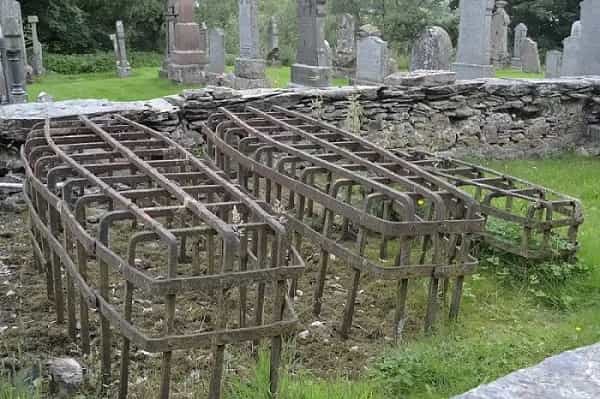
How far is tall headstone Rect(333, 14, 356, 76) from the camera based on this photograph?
67.3 feet

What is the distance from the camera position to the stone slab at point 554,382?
Result: 136cm

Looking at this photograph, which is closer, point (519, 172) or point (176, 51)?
point (519, 172)

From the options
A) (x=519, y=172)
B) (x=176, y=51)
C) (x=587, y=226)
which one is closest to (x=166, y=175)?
(x=587, y=226)

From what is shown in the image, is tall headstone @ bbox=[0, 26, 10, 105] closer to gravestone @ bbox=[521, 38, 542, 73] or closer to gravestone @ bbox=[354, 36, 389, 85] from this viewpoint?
gravestone @ bbox=[354, 36, 389, 85]

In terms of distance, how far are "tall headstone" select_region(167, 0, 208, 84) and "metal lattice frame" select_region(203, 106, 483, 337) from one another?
10.9 m

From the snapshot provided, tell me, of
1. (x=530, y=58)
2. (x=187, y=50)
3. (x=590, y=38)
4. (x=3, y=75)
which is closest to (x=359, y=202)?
(x=3, y=75)

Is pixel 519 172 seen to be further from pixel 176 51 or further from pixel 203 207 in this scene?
pixel 176 51

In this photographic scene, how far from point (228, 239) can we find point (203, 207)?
43cm

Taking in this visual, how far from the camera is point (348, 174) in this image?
466 centimetres

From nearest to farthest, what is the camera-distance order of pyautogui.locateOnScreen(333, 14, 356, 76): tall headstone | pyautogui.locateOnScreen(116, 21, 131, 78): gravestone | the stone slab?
the stone slab
pyautogui.locateOnScreen(333, 14, 356, 76): tall headstone
pyautogui.locateOnScreen(116, 21, 131, 78): gravestone

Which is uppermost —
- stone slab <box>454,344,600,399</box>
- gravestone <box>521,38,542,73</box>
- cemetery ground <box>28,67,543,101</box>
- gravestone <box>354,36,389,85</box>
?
stone slab <box>454,344,600,399</box>

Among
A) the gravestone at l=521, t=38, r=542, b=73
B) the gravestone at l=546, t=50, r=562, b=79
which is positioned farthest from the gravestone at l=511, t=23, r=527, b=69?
the gravestone at l=546, t=50, r=562, b=79

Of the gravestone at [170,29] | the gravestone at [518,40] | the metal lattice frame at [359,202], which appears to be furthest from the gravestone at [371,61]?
the gravestone at [518,40]

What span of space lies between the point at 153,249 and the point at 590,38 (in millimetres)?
8195
